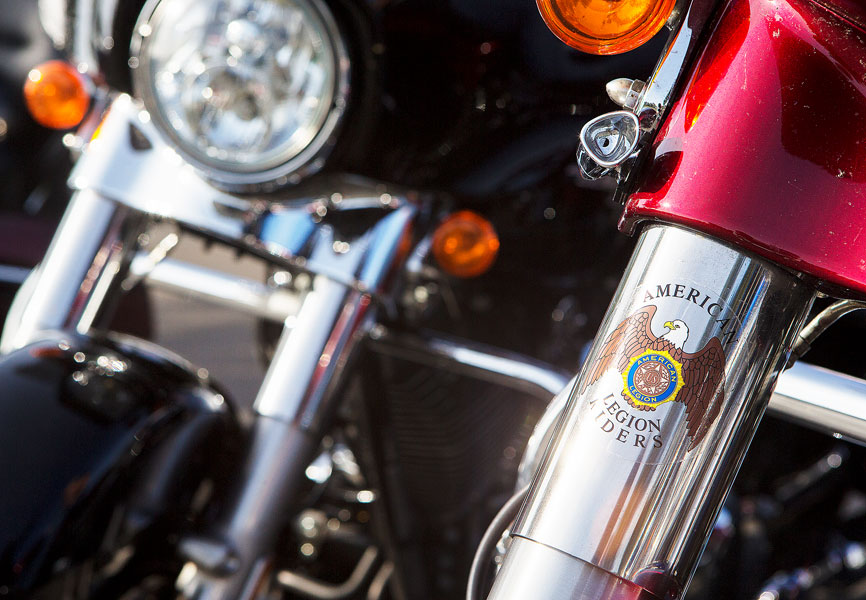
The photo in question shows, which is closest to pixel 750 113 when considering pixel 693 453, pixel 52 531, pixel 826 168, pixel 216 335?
pixel 826 168

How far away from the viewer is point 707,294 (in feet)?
1.58

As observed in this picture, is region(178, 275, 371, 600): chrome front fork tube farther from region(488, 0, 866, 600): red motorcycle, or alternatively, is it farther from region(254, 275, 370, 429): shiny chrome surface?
region(488, 0, 866, 600): red motorcycle

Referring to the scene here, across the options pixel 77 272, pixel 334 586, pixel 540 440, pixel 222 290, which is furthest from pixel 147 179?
pixel 334 586

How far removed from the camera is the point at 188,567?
93 cm

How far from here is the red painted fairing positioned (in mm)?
473

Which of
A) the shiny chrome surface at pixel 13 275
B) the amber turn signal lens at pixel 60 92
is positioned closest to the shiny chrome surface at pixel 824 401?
the amber turn signal lens at pixel 60 92

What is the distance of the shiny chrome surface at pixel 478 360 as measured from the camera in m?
1.08

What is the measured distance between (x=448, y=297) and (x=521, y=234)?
0.57 feet

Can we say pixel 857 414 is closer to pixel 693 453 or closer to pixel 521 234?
pixel 693 453

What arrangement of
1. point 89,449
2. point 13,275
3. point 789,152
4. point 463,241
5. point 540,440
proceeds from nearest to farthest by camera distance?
point 789,152, point 540,440, point 89,449, point 463,241, point 13,275

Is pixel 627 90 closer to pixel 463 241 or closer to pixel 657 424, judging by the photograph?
pixel 657 424

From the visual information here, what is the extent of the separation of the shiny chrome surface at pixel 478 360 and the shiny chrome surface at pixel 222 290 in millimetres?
198

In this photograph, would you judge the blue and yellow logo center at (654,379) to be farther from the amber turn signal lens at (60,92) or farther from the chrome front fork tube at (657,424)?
the amber turn signal lens at (60,92)

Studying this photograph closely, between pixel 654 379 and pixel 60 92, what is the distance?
97cm
